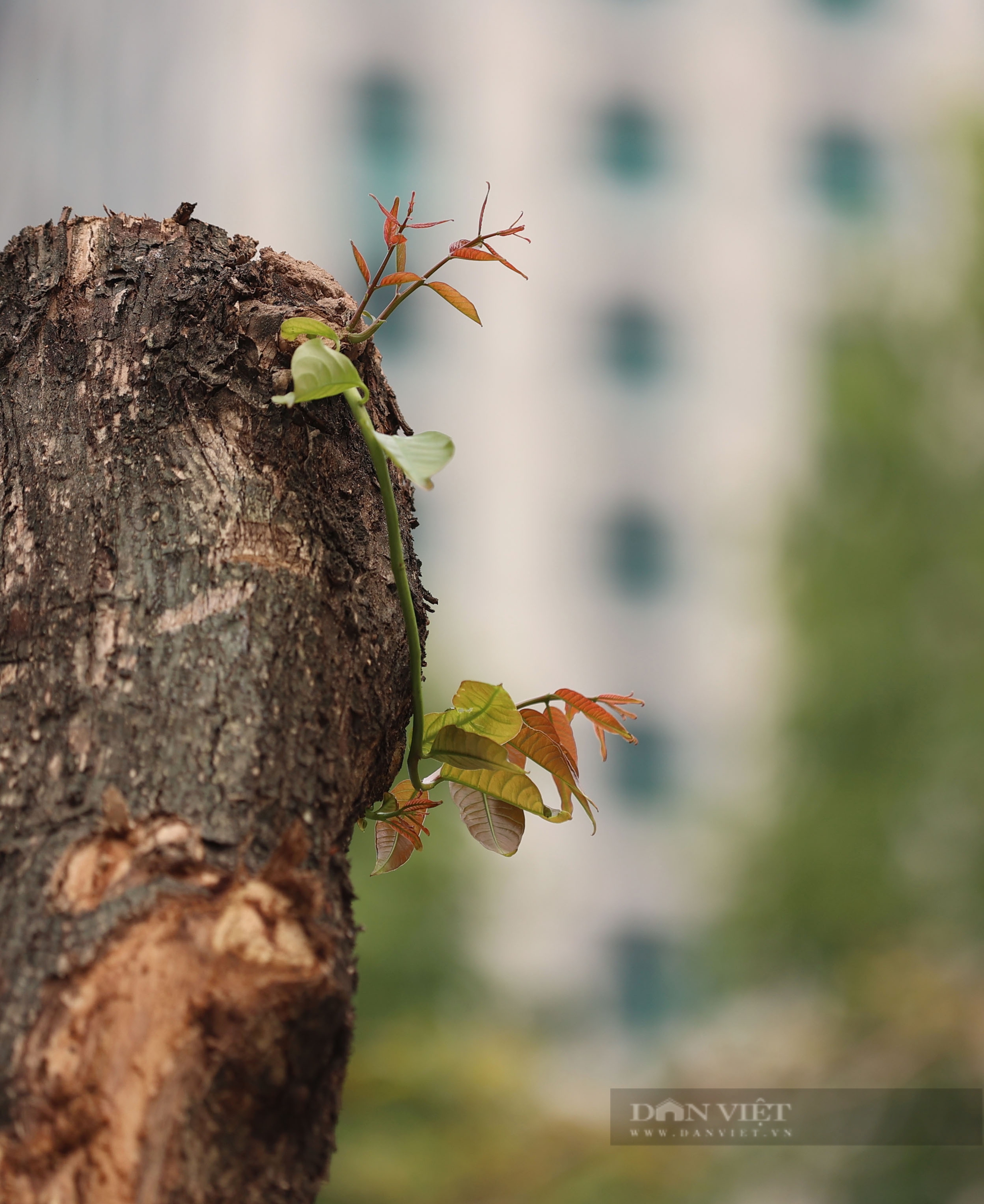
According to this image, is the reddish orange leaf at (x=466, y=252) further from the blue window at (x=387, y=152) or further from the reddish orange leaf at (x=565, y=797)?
the blue window at (x=387, y=152)

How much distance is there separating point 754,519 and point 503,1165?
2075 millimetres

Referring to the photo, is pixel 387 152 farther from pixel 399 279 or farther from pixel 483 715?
pixel 483 715

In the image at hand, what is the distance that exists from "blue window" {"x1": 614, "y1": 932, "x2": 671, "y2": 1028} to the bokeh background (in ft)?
0.07

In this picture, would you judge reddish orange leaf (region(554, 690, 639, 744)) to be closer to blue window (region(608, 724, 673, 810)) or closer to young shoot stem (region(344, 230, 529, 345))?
young shoot stem (region(344, 230, 529, 345))

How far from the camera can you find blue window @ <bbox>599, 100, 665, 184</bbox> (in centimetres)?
492

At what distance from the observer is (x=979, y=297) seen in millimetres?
2504

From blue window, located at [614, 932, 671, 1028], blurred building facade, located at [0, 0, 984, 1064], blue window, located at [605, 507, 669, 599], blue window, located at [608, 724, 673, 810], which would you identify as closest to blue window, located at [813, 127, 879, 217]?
blurred building facade, located at [0, 0, 984, 1064]

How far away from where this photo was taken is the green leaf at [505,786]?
0.47m

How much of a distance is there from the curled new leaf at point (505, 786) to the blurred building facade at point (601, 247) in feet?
11.1

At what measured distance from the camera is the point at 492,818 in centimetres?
49

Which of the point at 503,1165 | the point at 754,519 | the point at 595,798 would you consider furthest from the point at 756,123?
the point at 503,1165

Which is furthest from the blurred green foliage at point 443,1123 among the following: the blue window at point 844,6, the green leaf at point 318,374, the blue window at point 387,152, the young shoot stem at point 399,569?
the blue window at point 844,6

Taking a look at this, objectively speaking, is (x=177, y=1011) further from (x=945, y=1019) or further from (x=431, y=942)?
(x=431, y=942)

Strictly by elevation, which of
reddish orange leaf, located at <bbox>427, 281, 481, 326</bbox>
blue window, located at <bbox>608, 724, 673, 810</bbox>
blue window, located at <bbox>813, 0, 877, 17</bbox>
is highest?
blue window, located at <bbox>813, 0, 877, 17</bbox>
